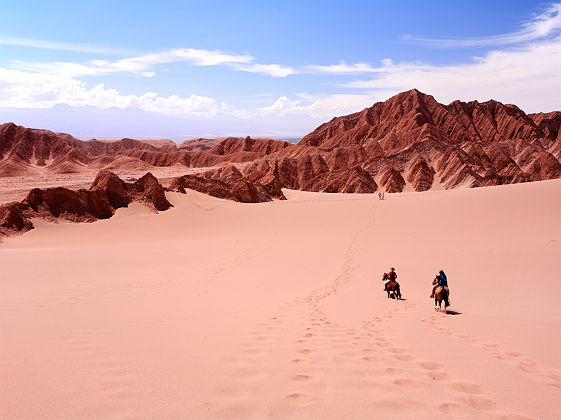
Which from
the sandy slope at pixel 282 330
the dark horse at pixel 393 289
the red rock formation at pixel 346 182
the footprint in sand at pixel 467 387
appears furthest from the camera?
the red rock formation at pixel 346 182

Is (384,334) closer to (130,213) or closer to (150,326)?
(150,326)

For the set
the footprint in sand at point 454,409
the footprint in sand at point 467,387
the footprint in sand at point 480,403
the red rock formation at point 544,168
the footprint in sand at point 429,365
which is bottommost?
the footprint in sand at point 429,365

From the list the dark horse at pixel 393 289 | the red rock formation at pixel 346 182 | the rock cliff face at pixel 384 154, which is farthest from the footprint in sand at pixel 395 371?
the red rock formation at pixel 346 182

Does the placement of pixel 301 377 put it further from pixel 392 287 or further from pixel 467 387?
pixel 392 287

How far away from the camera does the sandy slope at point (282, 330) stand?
10.4ft

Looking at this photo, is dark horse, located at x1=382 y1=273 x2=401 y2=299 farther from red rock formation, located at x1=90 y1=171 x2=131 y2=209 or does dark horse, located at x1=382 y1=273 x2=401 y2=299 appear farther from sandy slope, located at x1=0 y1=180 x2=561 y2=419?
red rock formation, located at x1=90 y1=171 x2=131 y2=209

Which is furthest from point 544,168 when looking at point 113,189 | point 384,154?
point 113,189

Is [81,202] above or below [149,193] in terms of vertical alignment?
below

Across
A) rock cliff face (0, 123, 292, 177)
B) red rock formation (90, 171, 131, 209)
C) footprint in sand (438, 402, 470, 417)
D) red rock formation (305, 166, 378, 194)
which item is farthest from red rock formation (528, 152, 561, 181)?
footprint in sand (438, 402, 470, 417)

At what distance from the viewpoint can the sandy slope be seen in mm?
3176

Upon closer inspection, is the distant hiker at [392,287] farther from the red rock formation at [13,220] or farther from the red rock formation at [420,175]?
the red rock formation at [420,175]

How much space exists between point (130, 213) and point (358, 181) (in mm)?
44259

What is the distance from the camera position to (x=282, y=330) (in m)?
5.59

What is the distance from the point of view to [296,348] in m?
4.60
